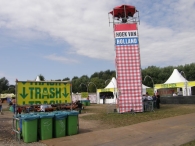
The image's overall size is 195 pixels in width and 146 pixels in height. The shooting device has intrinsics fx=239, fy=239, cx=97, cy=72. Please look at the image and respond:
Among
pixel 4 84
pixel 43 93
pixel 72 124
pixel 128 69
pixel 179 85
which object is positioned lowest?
pixel 72 124

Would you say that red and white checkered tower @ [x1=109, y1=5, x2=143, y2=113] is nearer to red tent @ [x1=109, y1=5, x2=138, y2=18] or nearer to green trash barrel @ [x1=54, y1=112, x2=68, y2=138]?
red tent @ [x1=109, y1=5, x2=138, y2=18]

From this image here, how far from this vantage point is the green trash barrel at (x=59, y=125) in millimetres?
9719

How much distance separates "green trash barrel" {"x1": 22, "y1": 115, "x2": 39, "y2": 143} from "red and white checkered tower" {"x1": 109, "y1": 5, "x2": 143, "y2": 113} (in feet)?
36.5

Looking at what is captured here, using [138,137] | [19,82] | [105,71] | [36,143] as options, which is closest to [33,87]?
[19,82]

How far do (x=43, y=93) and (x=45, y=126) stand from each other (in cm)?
244

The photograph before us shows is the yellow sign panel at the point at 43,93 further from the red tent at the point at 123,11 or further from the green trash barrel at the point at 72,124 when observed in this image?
the red tent at the point at 123,11

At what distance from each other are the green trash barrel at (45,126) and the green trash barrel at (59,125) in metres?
0.23

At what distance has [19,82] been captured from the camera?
10.7 m

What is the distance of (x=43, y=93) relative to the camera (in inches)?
452

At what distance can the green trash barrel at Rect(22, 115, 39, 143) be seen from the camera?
8.95m

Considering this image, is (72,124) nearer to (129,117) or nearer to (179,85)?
(129,117)

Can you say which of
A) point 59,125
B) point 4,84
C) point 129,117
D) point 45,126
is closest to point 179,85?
point 129,117

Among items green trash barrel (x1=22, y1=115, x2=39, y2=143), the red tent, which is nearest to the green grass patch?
green trash barrel (x1=22, y1=115, x2=39, y2=143)

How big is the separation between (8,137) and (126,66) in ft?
39.9
